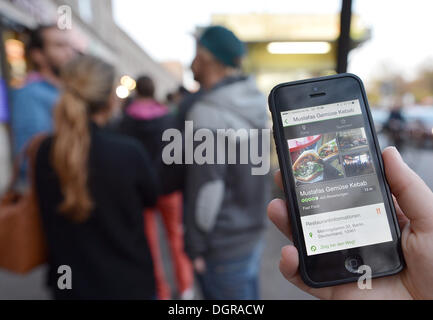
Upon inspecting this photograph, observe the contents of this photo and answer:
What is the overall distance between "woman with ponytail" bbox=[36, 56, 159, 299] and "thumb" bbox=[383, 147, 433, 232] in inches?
44.3

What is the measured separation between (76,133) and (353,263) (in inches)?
47.3

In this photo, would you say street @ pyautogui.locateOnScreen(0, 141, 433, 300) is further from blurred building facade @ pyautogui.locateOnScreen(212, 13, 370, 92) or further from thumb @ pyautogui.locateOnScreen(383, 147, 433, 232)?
thumb @ pyautogui.locateOnScreen(383, 147, 433, 232)

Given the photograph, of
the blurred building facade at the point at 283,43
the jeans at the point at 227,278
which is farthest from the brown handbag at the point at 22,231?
the blurred building facade at the point at 283,43

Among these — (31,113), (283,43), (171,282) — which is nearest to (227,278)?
(31,113)

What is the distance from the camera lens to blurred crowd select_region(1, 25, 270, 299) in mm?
1437

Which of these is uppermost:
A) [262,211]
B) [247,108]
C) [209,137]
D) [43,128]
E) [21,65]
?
[21,65]

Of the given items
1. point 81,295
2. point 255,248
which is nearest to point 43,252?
point 81,295

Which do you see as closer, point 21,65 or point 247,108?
point 247,108

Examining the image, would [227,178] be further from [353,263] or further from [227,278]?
[353,263]
